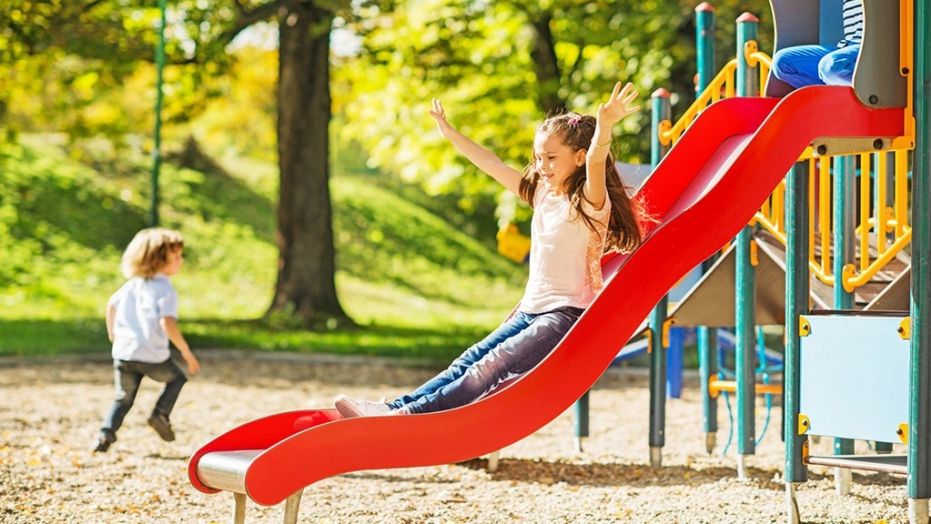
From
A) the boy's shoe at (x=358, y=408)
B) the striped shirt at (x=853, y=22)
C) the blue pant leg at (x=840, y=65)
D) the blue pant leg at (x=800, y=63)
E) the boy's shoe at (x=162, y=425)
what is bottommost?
the boy's shoe at (x=162, y=425)

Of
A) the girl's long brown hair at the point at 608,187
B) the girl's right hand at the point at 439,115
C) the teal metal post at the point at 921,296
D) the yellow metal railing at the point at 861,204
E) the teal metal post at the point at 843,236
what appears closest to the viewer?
the teal metal post at the point at 921,296

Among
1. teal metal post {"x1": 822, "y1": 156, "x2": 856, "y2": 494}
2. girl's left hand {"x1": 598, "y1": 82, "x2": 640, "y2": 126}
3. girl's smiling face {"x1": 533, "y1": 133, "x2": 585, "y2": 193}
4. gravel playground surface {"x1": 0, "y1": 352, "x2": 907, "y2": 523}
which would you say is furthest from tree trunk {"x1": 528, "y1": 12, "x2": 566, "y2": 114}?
girl's left hand {"x1": 598, "y1": 82, "x2": 640, "y2": 126}

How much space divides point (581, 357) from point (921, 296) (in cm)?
138

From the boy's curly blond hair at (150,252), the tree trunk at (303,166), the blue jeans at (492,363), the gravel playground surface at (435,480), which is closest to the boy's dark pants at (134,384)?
the gravel playground surface at (435,480)

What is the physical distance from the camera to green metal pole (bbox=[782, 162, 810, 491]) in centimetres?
557

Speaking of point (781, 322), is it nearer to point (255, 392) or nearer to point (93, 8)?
point (255, 392)

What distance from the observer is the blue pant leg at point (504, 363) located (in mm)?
4863

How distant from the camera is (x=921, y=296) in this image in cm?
502

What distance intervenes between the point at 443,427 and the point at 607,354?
0.66m

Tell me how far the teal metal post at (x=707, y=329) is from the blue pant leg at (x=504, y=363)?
10.1 ft

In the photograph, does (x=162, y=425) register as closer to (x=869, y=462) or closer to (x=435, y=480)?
(x=435, y=480)

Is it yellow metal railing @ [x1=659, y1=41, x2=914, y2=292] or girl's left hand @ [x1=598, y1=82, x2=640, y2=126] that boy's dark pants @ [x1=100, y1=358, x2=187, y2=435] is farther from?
girl's left hand @ [x1=598, y1=82, x2=640, y2=126]

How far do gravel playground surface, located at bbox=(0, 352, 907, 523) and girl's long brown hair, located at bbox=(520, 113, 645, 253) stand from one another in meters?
1.01

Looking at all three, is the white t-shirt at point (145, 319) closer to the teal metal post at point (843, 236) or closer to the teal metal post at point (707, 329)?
the teal metal post at point (707, 329)
